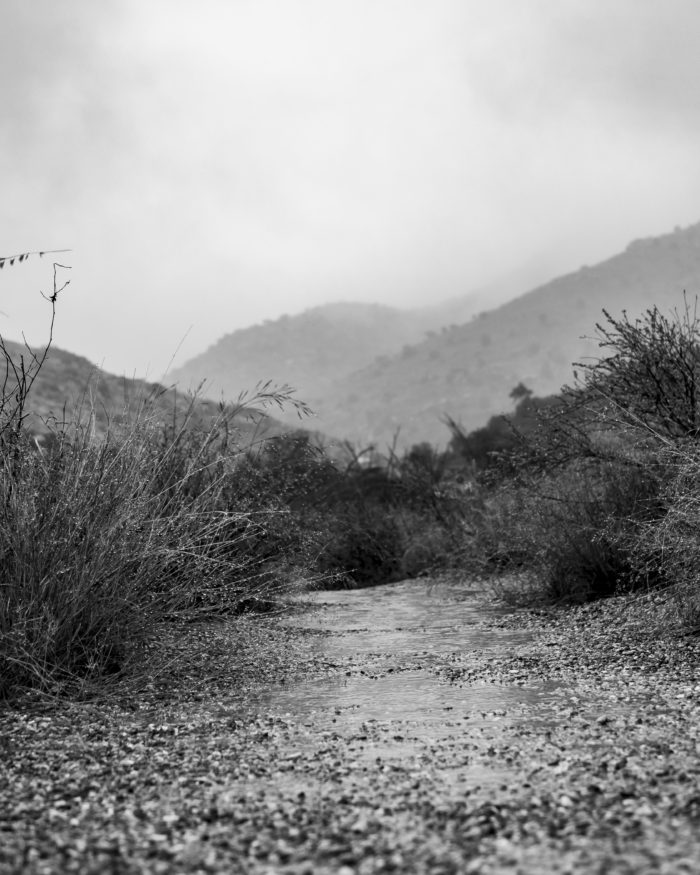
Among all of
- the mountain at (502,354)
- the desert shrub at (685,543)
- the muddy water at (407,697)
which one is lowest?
the muddy water at (407,697)

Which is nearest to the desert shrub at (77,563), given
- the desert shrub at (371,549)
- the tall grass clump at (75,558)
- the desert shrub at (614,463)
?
the tall grass clump at (75,558)

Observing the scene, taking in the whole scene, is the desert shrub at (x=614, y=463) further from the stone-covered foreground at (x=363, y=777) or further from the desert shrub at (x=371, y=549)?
the desert shrub at (x=371, y=549)

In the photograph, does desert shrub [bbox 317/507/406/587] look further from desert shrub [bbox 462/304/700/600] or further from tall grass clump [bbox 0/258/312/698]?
tall grass clump [bbox 0/258/312/698]

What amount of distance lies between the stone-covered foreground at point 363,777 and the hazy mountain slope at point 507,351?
321 feet

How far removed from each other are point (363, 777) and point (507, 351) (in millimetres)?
120405

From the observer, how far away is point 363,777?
4336 mm

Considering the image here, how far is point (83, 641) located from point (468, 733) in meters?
2.64

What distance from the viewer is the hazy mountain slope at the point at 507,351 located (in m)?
113

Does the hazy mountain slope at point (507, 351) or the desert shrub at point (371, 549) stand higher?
the hazy mountain slope at point (507, 351)

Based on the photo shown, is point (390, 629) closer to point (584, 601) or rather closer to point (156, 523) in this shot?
point (584, 601)

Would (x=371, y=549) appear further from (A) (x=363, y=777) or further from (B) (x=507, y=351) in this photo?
(B) (x=507, y=351)

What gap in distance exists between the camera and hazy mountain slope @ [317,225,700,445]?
112562 millimetres

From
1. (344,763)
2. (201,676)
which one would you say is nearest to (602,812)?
(344,763)

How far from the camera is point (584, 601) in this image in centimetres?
1045
